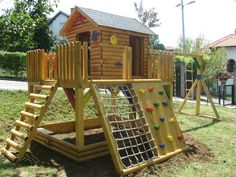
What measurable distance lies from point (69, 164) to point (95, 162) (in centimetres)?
53

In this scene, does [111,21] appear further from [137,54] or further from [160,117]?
[160,117]

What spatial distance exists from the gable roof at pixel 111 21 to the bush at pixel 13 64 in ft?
40.5

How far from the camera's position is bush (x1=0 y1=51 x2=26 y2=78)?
20781 millimetres

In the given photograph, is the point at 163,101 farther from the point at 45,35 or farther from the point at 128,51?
the point at 45,35

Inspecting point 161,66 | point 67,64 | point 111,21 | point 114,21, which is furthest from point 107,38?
point 67,64

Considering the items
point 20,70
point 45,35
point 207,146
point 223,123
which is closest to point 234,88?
point 223,123

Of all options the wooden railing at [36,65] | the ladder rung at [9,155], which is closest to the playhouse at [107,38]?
the wooden railing at [36,65]

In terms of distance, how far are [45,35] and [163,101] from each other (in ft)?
85.0

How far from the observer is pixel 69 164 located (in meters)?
6.01

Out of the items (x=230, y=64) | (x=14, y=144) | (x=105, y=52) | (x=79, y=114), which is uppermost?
(x=230, y=64)

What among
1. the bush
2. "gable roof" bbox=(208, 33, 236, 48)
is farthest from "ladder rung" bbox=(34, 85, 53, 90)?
"gable roof" bbox=(208, 33, 236, 48)

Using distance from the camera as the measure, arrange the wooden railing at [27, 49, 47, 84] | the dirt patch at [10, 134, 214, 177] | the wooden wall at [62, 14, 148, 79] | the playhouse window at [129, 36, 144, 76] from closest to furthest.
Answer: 1. the dirt patch at [10, 134, 214, 177]
2. the wooden railing at [27, 49, 47, 84]
3. the wooden wall at [62, 14, 148, 79]
4. the playhouse window at [129, 36, 144, 76]

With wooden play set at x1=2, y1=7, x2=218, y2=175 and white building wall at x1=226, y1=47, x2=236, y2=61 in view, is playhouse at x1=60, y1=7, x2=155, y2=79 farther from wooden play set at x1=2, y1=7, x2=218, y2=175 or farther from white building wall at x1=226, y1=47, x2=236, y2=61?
white building wall at x1=226, y1=47, x2=236, y2=61

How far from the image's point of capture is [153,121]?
21.7 ft
